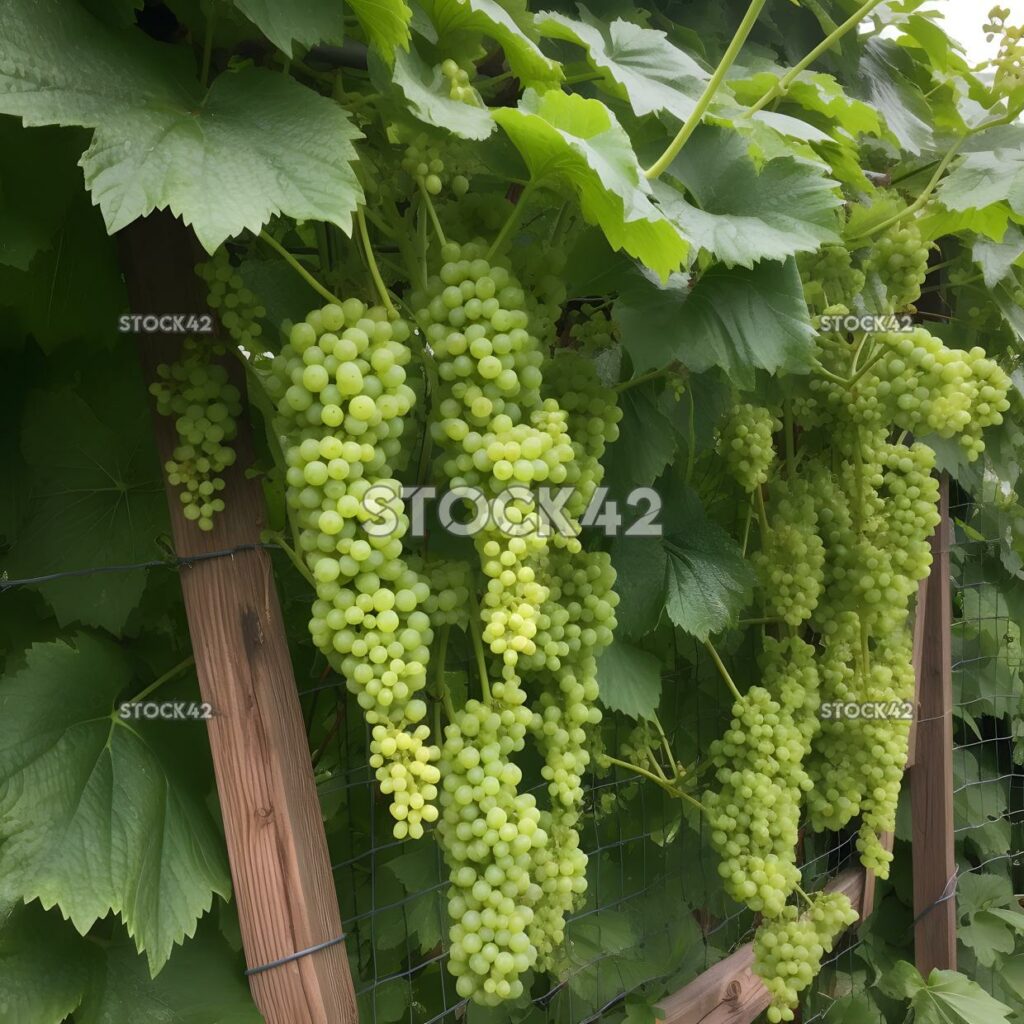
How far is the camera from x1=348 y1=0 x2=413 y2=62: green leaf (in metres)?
0.68

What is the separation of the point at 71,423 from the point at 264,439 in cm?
21

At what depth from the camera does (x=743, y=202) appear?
0.95m

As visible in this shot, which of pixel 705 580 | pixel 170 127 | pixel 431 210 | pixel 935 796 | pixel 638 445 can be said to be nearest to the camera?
pixel 170 127

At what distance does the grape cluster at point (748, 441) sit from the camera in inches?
49.9

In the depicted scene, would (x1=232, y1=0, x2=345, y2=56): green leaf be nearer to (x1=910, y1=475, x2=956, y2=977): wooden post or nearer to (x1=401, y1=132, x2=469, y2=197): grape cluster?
Result: (x1=401, y1=132, x2=469, y2=197): grape cluster

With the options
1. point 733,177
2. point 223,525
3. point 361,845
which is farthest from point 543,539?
point 361,845

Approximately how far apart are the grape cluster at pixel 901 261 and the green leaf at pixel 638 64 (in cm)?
44

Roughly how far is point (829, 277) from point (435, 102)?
745mm

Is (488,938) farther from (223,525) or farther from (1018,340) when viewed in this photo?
(1018,340)

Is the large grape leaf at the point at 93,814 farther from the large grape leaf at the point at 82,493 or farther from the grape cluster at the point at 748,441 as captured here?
the grape cluster at the point at 748,441

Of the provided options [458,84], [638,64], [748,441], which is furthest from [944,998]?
[458,84]

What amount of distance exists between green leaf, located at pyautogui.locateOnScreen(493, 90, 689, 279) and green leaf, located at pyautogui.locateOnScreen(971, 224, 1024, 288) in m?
0.90

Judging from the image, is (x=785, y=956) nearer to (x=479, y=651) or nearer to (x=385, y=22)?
(x=479, y=651)

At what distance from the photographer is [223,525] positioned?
0.87 m
